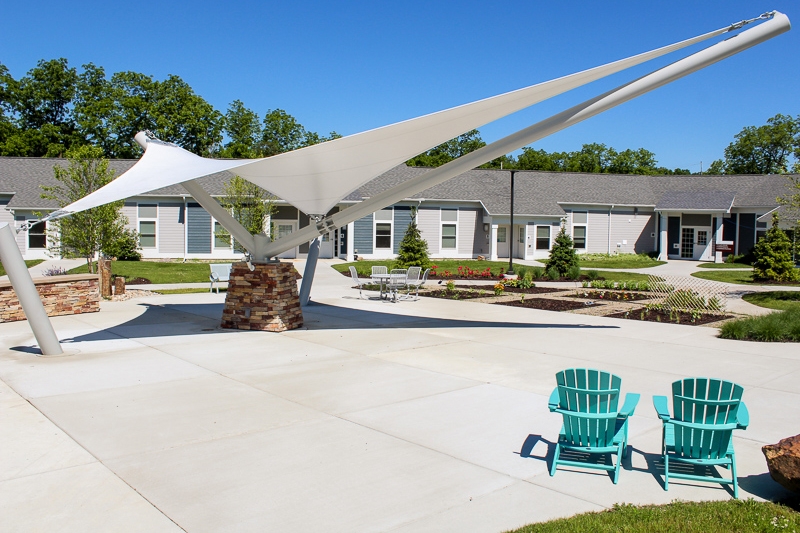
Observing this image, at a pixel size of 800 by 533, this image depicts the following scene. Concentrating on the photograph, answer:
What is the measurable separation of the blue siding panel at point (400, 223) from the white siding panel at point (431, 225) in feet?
2.78

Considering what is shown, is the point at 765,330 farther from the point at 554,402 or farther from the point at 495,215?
the point at 495,215

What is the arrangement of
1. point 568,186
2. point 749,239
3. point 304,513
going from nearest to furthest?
1. point 304,513
2. point 749,239
3. point 568,186

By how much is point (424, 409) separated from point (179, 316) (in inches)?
359

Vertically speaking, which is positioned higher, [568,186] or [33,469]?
[568,186]

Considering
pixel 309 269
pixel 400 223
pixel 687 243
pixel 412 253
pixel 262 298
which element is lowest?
pixel 262 298

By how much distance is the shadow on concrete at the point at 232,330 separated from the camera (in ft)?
41.4

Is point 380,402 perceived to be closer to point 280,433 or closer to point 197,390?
point 280,433

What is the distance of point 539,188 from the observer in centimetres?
3975

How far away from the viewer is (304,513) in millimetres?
4758

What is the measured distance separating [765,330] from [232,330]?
33.0 ft

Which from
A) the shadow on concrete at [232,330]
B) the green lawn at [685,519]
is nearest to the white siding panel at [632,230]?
the shadow on concrete at [232,330]

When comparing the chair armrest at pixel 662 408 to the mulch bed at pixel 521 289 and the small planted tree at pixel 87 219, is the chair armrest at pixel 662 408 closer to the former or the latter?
the mulch bed at pixel 521 289

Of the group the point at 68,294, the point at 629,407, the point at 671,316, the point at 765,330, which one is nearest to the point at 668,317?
the point at 671,316

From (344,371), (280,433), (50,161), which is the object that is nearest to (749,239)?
(344,371)
